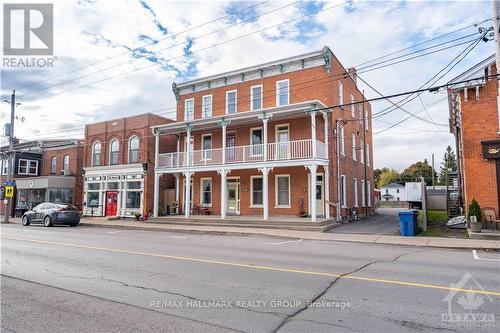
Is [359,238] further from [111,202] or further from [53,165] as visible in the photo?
[53,165]

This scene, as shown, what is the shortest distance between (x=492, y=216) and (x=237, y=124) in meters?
14.9

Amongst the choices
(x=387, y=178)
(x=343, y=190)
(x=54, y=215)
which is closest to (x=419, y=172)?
(x=387, y=178)

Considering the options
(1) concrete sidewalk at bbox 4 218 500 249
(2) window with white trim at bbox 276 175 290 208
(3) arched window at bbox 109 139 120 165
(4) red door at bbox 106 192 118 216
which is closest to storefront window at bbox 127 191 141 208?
(4) red door at bbox 106 192 118 216

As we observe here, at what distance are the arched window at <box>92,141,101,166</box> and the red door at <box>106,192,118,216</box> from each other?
3266 mm

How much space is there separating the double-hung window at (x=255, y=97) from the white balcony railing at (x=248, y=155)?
2.97 m

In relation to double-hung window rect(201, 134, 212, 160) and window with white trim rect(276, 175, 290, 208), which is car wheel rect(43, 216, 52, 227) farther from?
window with white trim rect(276, 175, 290, 208)

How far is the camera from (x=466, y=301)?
552 cm

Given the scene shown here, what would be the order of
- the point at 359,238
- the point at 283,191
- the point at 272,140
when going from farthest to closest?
the point at 272,140 → the point at 283,191 → the point at 359,238

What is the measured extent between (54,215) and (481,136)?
78.8 ft

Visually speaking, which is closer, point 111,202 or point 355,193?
point 355,193

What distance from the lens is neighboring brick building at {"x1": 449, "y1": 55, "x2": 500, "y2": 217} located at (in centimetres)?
1483

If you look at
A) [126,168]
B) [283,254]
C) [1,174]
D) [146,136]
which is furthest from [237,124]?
[1,174]

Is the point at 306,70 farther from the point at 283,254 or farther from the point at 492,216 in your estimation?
the point at 283,254

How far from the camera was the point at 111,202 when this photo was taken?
28.7m
